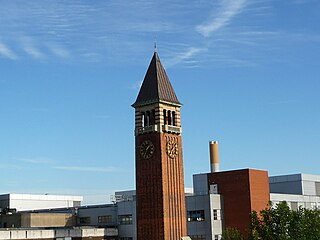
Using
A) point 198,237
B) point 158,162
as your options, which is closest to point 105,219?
point 198,237

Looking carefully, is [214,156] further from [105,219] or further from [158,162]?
[158,162]

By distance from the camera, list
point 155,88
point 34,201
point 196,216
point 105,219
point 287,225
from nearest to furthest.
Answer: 1. point 287,225
2. point 155,88
3. point 196,216
4. point 105,219
5. point 34,201

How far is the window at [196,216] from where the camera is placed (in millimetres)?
80062

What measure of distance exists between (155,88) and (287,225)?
2377 cm

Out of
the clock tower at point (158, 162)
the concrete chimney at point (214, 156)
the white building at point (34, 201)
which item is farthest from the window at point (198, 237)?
the white building at point (34, 201)

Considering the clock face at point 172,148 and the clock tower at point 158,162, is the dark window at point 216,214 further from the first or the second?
the clock face at point 172,148

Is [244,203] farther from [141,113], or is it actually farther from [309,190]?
[309,190]

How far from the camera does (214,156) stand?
90750mm

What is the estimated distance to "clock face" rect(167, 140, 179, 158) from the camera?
232 ft

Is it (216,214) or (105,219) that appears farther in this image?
(105,219)

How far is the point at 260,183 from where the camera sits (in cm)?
8206

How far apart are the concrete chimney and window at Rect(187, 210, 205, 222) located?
11.0m

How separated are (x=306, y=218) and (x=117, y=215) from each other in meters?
36.6

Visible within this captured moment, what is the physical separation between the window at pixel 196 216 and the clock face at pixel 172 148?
12.7 meters
